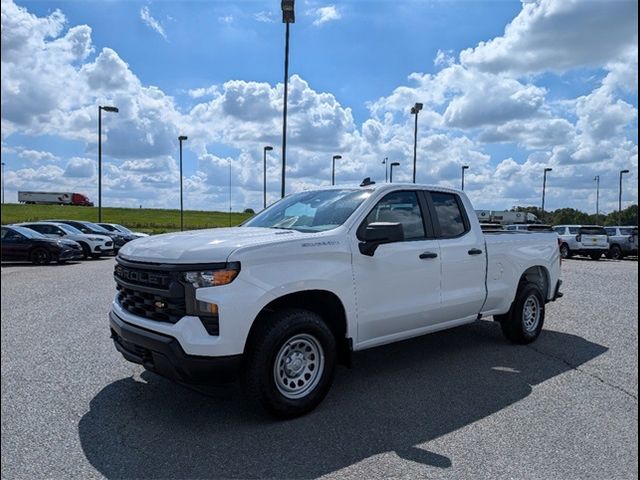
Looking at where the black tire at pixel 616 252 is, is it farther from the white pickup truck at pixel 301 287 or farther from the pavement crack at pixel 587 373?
the white pickup truck at pixel 301 287

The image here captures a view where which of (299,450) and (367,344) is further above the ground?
(367,344)

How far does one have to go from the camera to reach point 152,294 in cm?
398

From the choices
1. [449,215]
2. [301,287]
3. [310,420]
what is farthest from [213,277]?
[449,215]

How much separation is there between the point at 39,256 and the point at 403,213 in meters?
16.1

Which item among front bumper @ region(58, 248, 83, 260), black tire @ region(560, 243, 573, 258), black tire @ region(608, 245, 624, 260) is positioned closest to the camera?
front bumper @ region(58, 248, 83, 260)

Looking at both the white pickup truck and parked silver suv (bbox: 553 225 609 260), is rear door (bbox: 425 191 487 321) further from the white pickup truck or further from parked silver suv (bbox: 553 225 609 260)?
parked silver suv (bbox: 553 225 609 260)

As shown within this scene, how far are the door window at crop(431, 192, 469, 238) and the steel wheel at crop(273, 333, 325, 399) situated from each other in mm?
2116

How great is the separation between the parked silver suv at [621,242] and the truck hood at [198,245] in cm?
2726

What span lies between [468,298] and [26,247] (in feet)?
53.9

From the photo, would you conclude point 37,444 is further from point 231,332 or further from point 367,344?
point 367,344

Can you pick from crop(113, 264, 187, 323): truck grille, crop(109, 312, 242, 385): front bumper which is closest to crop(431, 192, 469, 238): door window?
crop(109, 312, 242, 385): front bumper

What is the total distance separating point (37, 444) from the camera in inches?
135

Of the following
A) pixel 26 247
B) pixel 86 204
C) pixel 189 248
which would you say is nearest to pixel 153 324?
pixel 189 248

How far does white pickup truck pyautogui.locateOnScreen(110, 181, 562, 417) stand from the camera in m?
3.71
